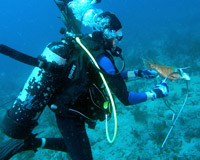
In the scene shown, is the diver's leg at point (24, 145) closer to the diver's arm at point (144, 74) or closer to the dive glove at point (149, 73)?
the diver's arm at point (144, 74)

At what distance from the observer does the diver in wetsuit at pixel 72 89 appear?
7.59ft

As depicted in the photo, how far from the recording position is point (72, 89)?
7.88ft

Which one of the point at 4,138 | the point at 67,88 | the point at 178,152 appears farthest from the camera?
the point at 4,138

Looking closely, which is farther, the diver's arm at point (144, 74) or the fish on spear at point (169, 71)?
the diver's arm at point (144, 74)

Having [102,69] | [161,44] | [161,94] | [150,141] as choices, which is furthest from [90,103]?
[161,44]

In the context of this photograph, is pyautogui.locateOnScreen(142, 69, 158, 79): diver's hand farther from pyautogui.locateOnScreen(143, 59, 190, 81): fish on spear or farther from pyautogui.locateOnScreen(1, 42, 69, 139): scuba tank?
pyautogui.locateOnScreen(1, 42, 69, 139): scuba tank

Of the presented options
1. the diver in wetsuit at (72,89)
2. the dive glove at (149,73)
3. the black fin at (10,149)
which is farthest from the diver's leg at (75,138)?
the dive glove at (149,73)

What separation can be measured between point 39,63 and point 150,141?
5.00 m

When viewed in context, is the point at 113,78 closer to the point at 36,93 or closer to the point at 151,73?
the point at 36,93

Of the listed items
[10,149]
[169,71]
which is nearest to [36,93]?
[10,149]

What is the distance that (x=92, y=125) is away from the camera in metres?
2.94

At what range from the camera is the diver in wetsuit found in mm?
2312

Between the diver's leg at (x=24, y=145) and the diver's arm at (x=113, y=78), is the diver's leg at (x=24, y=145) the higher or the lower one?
the lower one

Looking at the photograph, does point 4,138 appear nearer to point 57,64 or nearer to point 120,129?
point 120,129
